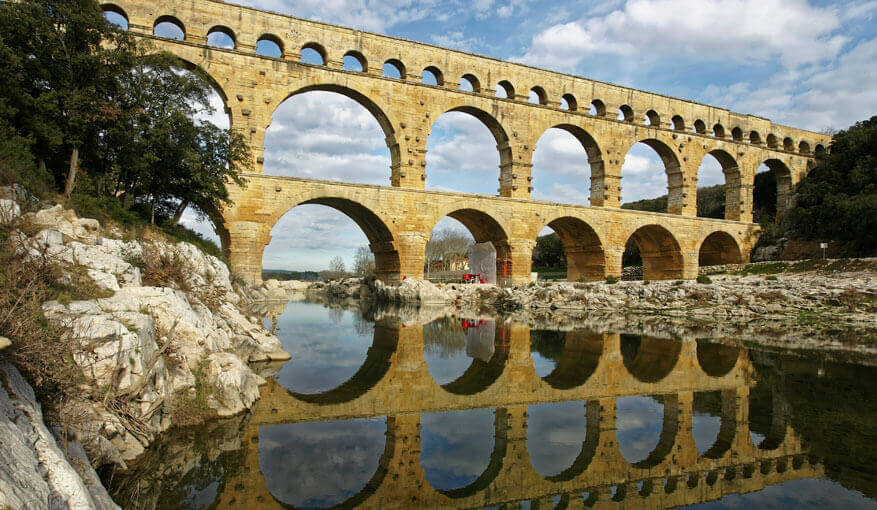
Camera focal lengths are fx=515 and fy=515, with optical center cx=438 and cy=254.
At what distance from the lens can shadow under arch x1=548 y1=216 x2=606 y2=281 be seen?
83.1 ft

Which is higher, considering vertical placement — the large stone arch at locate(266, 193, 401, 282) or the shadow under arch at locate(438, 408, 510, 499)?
the large stone arch at locate(266, 193, 401, 282)

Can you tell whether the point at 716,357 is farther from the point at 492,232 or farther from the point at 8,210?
the point at 492,232

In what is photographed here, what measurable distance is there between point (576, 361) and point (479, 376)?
7.11ft

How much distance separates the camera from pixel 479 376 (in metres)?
7.93

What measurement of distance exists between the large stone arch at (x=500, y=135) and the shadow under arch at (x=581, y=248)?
134 inches

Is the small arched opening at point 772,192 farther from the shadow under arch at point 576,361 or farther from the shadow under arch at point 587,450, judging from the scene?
the shadow under arch at point 587,450

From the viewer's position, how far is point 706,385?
24.6 ft

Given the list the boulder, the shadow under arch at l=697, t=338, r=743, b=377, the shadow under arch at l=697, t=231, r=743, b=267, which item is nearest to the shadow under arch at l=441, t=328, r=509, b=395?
the shadow under arch at l=697, t=338, r=743, b=377

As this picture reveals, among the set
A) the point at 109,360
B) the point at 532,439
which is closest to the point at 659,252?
the point at 532,439

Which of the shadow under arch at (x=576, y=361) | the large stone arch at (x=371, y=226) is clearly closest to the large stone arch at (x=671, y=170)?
the large stone arch at (x=371, y=226)

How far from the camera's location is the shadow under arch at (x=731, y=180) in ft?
97.0

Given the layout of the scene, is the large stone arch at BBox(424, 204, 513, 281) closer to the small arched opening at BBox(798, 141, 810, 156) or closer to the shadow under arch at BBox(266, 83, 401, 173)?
the shadow under arch at BBox(266, 83, 401, 173)

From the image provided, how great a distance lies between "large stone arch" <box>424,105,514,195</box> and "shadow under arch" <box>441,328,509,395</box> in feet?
49.4

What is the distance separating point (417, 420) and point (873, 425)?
4.89 metres
